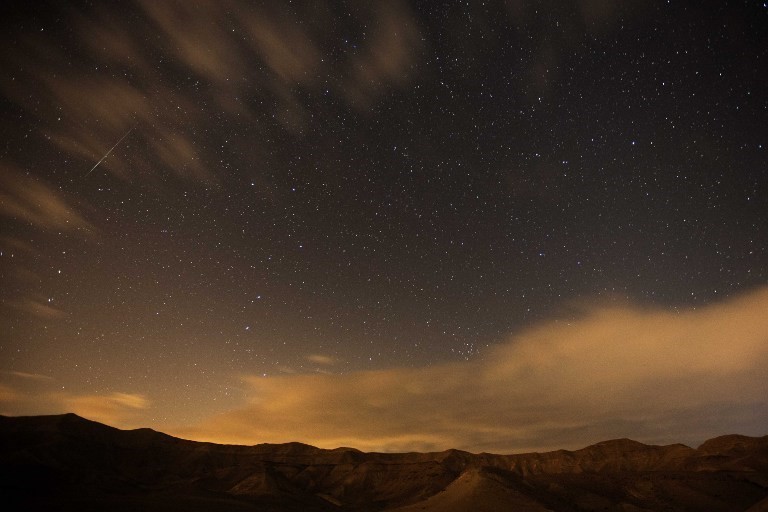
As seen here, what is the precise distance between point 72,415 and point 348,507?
68.9 meters

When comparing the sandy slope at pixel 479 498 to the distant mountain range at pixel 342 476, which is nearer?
the sandy slope at pixel 479 498

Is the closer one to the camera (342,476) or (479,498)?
(479,498)

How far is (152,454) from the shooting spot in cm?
11638

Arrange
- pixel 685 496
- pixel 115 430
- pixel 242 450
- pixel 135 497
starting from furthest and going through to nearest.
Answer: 1. pixel 242 450
2. pixel 115 430
3. pixel 135 497
4. pixel 685 496

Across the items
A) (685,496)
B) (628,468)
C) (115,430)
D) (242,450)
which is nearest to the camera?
(685,496)

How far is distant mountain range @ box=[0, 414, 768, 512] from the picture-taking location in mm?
68750

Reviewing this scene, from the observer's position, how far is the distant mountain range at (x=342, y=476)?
6875cm

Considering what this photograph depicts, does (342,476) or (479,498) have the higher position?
(342,476)

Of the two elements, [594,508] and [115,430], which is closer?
[594,508]

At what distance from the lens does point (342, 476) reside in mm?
119562

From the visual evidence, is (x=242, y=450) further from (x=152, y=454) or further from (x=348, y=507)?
(x=348, y=507)

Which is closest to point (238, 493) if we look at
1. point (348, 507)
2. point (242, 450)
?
point (348, 507)

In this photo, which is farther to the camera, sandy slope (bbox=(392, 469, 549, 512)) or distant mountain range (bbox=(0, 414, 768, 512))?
distant mountain range (bbox=(0, 414, 768, 512))

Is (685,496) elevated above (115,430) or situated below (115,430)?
below
